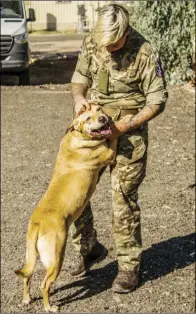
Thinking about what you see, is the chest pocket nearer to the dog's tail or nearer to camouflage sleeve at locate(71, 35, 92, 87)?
camouflage sleeve at locate(71, 35, 92, 87)

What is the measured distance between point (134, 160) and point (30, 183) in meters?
3.20

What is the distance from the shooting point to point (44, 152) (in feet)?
29.6

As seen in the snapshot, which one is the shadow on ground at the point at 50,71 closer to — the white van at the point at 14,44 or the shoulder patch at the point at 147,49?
the white van at the point at 14,44

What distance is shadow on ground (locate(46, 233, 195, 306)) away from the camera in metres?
5.07

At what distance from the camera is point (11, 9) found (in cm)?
1576

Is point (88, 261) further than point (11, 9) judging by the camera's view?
No

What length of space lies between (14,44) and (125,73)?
11113mm

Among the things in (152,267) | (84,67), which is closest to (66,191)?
(84,67)

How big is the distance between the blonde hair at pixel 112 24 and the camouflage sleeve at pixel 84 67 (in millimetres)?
477

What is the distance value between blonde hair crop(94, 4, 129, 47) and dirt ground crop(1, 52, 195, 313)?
6.29 ft

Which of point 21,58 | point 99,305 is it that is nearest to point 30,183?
point 99,305

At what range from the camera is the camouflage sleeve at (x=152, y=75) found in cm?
428

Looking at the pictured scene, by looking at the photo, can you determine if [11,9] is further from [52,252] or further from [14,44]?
[52,252]

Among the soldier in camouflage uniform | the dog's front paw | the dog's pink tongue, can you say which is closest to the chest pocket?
the soldier in camouflage uniform
